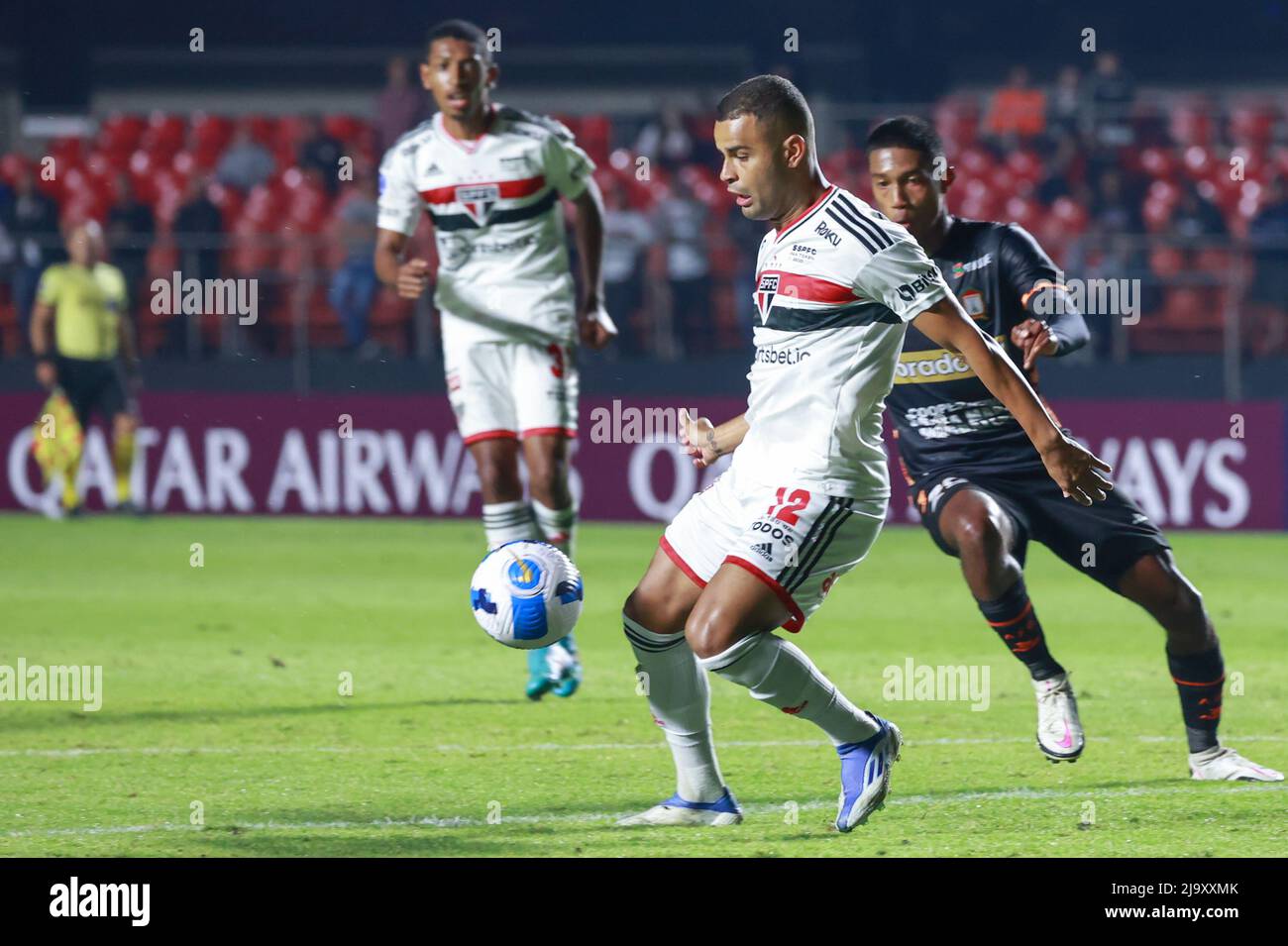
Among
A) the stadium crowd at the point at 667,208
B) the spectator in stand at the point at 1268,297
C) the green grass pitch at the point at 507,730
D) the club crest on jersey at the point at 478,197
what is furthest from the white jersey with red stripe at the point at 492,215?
the spectator in stand at the point at 1268,297

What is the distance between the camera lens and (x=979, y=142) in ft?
60.4

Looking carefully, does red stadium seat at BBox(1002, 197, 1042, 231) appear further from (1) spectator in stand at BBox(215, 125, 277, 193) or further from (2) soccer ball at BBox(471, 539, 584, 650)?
(2) soccer ball at BBox(471, 539, 584, 650)

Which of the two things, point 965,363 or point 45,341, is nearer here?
point 965,363

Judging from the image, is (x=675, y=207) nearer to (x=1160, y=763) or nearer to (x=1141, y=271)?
(x=1141, y=271)

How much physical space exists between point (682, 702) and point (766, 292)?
1.15 meters

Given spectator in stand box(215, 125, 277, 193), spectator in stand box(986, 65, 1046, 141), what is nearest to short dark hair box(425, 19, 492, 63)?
spectator in stand box(986, 65, 1046, 141)

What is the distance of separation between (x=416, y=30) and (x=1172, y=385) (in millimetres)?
12113

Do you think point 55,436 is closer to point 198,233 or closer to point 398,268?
point 198,233

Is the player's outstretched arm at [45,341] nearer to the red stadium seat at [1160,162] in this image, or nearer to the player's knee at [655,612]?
the red stadium seat at [1160,162]

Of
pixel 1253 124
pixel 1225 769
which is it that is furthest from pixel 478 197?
pixel 1253 124

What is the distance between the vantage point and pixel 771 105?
15.7 feet

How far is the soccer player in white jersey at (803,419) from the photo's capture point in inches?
186

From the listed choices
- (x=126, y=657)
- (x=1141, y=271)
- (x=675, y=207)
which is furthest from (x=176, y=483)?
(x=1141, y=271)

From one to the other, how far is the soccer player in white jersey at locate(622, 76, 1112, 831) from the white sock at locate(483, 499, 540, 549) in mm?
2588
